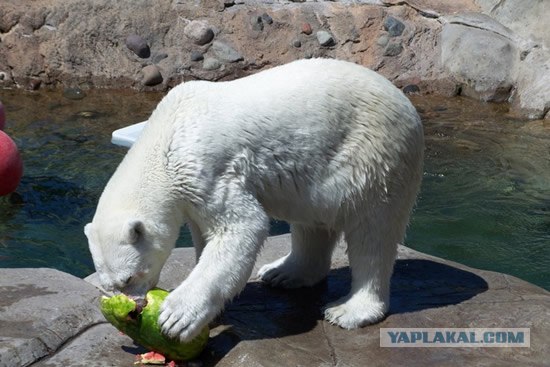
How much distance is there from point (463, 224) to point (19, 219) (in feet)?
11.0

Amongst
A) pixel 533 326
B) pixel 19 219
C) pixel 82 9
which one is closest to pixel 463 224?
pixel 533 326

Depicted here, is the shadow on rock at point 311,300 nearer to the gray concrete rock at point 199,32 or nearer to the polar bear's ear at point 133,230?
the polar bear's ear at point 133,230

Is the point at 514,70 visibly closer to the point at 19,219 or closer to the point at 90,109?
the point at 90,109

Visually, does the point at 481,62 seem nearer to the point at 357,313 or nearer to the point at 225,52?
the point at 225,52

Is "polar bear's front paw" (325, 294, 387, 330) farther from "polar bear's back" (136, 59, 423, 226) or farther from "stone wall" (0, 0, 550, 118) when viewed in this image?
"stone wall" (0, 0, 550, 118)

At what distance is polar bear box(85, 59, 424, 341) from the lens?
12.7 ft

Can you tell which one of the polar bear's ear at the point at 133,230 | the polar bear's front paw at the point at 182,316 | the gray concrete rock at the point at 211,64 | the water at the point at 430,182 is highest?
the polar bear's ear at the point at 133,230

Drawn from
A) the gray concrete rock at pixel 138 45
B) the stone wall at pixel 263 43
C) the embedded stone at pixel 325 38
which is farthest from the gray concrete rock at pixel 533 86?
the gray concrete rock at pixel 138 45

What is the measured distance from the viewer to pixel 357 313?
4.33 metres

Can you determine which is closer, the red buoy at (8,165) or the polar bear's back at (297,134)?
the polar bear's back at (297,134)

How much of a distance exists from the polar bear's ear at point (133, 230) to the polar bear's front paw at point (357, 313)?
1065mm

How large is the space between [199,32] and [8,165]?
12.1ft

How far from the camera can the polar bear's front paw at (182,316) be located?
12.6 ft

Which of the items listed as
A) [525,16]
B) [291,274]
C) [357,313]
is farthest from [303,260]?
[525,16]
